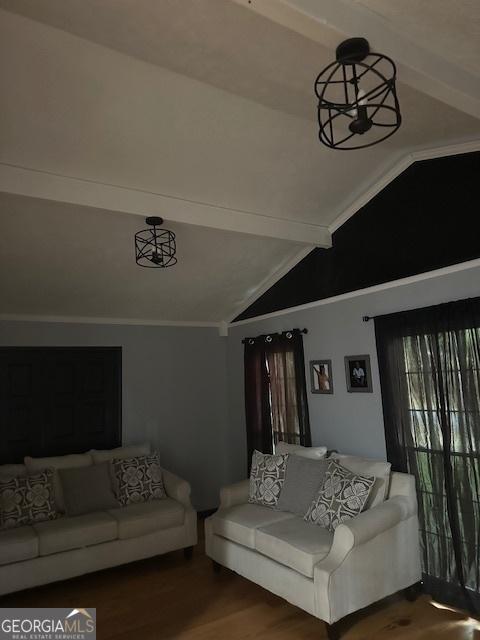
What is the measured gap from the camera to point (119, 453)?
4.43 m

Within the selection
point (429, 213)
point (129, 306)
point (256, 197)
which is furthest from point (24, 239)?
point (429, 213)

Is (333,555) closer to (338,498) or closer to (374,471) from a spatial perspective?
(338,498)

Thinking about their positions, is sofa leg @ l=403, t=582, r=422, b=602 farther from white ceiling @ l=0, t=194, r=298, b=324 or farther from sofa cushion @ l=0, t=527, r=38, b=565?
white ceiling @ l=0, t=194, r=298, b=324

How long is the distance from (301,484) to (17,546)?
2.17m

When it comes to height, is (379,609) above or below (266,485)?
below

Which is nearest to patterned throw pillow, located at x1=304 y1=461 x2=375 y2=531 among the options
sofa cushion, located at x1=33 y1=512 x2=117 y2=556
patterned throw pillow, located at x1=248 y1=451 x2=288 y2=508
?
patterned throw pillow, located at x1=248 y1=451 x2=288 y2=508

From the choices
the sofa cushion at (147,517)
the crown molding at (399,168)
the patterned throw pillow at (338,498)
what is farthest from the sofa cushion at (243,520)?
the crown molding at (399,168)

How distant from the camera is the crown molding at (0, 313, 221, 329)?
4445 millimetres

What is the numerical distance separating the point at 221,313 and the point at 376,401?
2.40 m

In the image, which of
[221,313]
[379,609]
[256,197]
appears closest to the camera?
[379,609]

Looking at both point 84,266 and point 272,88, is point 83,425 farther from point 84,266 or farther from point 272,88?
point 272,88

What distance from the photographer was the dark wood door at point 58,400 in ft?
14.3

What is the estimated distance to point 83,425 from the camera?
15.3 ft

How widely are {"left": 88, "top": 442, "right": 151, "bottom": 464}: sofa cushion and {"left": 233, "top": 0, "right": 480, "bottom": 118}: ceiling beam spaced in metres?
3.94
